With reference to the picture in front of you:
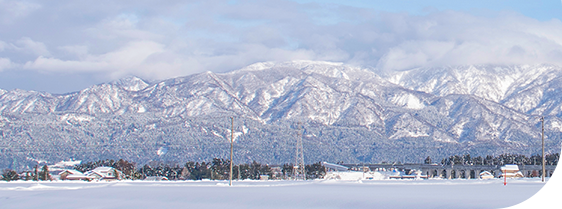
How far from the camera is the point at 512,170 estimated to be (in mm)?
197000

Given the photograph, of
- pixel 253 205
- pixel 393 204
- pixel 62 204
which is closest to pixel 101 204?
pixel 62 204

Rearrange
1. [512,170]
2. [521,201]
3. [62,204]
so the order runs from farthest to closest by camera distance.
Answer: [512,170] < [62,204] < [521,201]

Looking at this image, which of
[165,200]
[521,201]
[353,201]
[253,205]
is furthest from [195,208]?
[521,201]

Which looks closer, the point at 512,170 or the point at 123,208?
the point at 123,208

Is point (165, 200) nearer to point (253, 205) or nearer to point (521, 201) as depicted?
point (253, 205)

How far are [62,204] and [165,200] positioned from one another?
8402mm

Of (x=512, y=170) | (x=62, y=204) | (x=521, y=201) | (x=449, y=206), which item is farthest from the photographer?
(x=512, y=170)

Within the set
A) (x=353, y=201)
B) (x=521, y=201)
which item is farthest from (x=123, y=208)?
(x=521, y=201)

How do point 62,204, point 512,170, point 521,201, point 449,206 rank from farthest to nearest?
point 512,170, point 62,204, point 521,201, point 449,206

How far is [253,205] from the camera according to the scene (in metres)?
50.1

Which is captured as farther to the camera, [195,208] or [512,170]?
[512,170]

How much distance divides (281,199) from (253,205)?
656 centimetres

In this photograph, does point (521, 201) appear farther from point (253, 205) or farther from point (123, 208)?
point (123, 208)

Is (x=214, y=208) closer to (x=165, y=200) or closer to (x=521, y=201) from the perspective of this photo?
(x=165, y=200)
